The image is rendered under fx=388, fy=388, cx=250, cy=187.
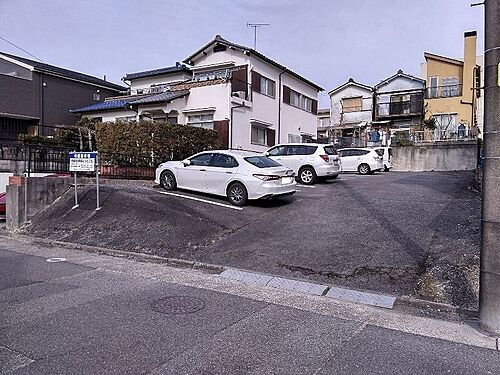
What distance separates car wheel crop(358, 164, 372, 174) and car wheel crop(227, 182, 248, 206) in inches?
493

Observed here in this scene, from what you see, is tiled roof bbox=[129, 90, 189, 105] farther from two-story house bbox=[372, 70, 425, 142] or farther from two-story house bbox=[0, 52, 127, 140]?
two-story house bbox=[372, 70, 425, 142]

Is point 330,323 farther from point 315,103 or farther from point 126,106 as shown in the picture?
point 315,103

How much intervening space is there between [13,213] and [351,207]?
32.1 feet

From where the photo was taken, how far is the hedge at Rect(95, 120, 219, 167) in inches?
612

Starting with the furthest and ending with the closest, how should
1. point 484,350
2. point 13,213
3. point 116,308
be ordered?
point 13,213 < point 116,308 < point 484,350

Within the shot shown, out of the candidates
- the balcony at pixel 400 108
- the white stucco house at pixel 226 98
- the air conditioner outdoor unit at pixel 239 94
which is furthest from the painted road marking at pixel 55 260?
the balcony at pixel 400 108

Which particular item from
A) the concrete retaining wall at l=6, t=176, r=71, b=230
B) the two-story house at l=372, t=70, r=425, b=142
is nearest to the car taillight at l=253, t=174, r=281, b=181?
the concrete retaining wall at l=6, t=176, r=71, b=230

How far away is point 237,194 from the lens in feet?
36.7

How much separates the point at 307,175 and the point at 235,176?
5386 mm

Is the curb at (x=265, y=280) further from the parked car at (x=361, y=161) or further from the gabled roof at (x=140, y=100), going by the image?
the parked car at (x=361, y=161)

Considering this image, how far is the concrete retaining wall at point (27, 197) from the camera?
37.5 feet

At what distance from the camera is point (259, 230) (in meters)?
9.05

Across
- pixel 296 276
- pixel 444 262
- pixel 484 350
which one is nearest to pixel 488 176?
pixel 484 350

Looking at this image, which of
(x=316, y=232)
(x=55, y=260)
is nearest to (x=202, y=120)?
(x=316, y=232)
